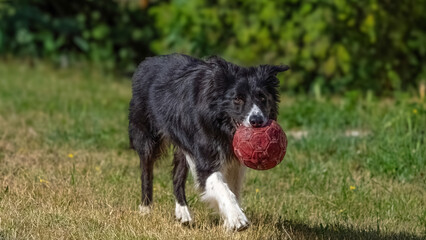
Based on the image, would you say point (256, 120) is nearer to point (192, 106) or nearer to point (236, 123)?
point (236, 123)

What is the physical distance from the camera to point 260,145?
4898mm

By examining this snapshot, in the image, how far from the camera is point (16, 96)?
1087 cm

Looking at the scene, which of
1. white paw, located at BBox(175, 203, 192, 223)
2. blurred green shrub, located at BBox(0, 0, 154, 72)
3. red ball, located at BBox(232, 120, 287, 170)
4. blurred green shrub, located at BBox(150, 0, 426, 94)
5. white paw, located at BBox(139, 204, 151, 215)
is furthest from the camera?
blurred green shrub, located at BBox(0, 0, 154, 72)

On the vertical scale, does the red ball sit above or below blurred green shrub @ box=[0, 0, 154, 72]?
above

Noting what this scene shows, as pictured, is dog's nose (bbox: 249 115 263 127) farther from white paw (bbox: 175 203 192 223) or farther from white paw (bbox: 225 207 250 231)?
white paw (bbox: 175 203 192 223)

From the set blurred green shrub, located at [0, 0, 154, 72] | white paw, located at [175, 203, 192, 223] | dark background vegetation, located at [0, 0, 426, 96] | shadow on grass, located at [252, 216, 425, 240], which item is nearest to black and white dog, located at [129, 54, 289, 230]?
white paw, located at [175, 203, 192, 223]

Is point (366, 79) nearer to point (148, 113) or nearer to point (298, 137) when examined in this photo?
point (298, 137)

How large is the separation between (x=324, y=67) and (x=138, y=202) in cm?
672

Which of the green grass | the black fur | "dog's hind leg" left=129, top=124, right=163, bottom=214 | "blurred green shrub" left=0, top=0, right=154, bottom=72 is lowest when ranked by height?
"blurred green shrub" left=0, top=0, right=154, bottom=72

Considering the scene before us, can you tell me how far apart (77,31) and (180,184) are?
907 centimetres

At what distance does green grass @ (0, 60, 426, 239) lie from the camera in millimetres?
5402

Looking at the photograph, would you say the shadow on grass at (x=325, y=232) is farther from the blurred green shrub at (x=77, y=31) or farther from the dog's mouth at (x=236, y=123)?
the blurred green shrub at (x=77, y=31)

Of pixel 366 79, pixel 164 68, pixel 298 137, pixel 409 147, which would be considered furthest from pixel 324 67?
pixel 164 68

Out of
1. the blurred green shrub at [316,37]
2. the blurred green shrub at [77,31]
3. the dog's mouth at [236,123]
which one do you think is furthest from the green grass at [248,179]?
the blurred green shrub at [77,31]
